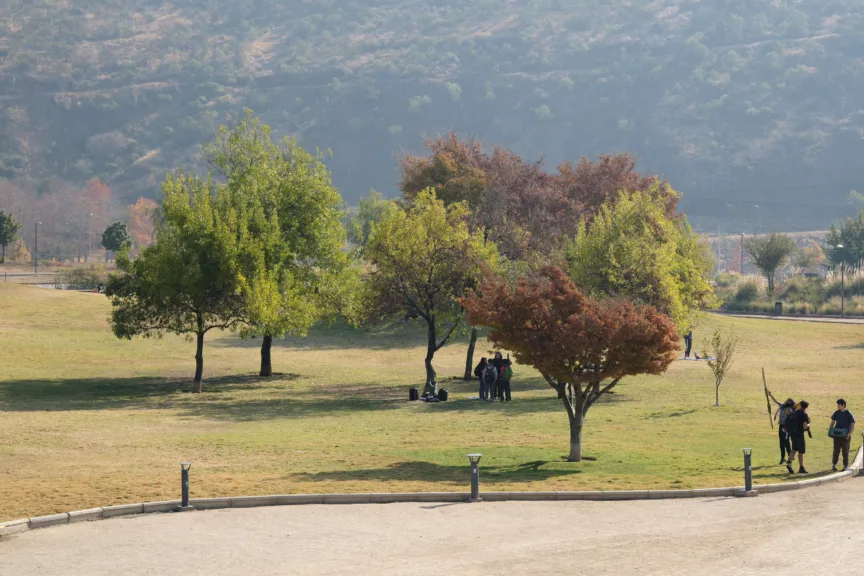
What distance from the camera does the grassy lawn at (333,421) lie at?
2575 centimetres

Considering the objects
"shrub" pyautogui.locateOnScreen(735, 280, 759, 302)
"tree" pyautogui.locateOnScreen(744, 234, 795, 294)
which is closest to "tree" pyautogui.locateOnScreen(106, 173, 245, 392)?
"shrub" pyautogui.locateOnScreen(735, 280, 759, 302)

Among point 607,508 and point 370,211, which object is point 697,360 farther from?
point 370,211

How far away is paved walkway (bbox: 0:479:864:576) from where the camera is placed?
56.3ft

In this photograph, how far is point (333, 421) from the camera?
3828 centimetres

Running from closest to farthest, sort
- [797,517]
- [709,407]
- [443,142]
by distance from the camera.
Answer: [797,517]
[709,407]
[443,142]

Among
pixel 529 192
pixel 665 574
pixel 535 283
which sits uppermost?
pixel 529 192

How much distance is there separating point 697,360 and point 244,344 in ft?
87.4

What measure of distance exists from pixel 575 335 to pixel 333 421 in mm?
12749

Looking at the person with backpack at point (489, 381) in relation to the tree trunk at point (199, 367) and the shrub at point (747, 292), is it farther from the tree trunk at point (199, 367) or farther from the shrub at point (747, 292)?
the shrub at point (747, 292)

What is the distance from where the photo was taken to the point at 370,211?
12862 cm

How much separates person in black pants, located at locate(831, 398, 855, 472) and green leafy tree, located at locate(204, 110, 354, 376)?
91.6ft

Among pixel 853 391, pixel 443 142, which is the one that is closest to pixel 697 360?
pixel 853 391

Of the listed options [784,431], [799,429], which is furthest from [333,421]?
A: [799,429]

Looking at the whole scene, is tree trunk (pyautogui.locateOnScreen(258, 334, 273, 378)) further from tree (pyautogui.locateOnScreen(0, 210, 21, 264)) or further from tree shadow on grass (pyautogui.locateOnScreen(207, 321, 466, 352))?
tree (pyautogui.locateOnScreen(0, 210, 21, 264))
